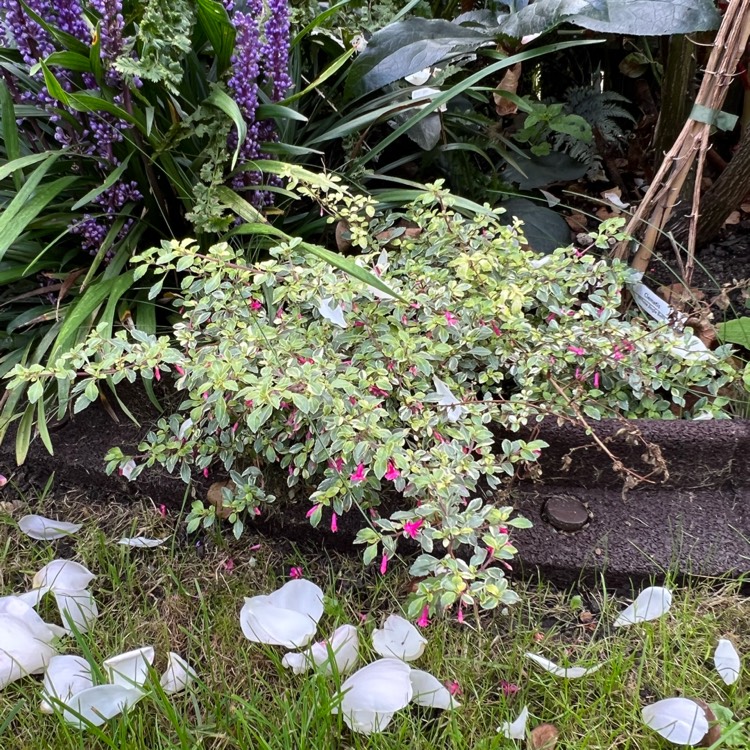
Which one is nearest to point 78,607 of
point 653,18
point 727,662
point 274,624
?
point 274,624

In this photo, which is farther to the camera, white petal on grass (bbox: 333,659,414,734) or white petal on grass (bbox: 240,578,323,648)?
white petal on grass (bbox: 240,578,323,648)

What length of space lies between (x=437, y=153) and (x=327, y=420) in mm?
1026

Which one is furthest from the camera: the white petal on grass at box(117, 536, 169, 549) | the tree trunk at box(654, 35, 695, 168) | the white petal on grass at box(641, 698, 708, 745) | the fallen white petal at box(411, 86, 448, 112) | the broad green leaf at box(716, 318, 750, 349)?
the tree trunk at box(654, 35, 695, 168)

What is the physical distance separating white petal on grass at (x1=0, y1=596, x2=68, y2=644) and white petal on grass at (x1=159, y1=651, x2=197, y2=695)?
0.21 m

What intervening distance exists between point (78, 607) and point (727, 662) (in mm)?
1029

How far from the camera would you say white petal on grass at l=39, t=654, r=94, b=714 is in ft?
3.07

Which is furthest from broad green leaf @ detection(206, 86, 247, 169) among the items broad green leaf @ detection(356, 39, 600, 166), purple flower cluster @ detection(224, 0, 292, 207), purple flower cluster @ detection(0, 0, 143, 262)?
broad green leaf @ detection(356, 39, 600, 166)

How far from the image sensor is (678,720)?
881 millimetres

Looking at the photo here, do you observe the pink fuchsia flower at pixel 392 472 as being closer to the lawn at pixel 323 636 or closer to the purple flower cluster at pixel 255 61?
the lawn at pixel 323 636

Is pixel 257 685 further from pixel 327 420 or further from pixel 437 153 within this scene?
pixel 437 153

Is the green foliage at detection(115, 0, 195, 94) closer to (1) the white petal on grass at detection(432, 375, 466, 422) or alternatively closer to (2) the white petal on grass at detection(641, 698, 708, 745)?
(1) the white petal on grass at detection(432, 375, 466, 422)

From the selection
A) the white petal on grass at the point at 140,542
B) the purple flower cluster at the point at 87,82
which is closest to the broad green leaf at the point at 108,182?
the purple flower cluster at the point at 87,82

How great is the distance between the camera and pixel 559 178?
1875 mm

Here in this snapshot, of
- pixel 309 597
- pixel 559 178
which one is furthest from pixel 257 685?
pixel 559 178
